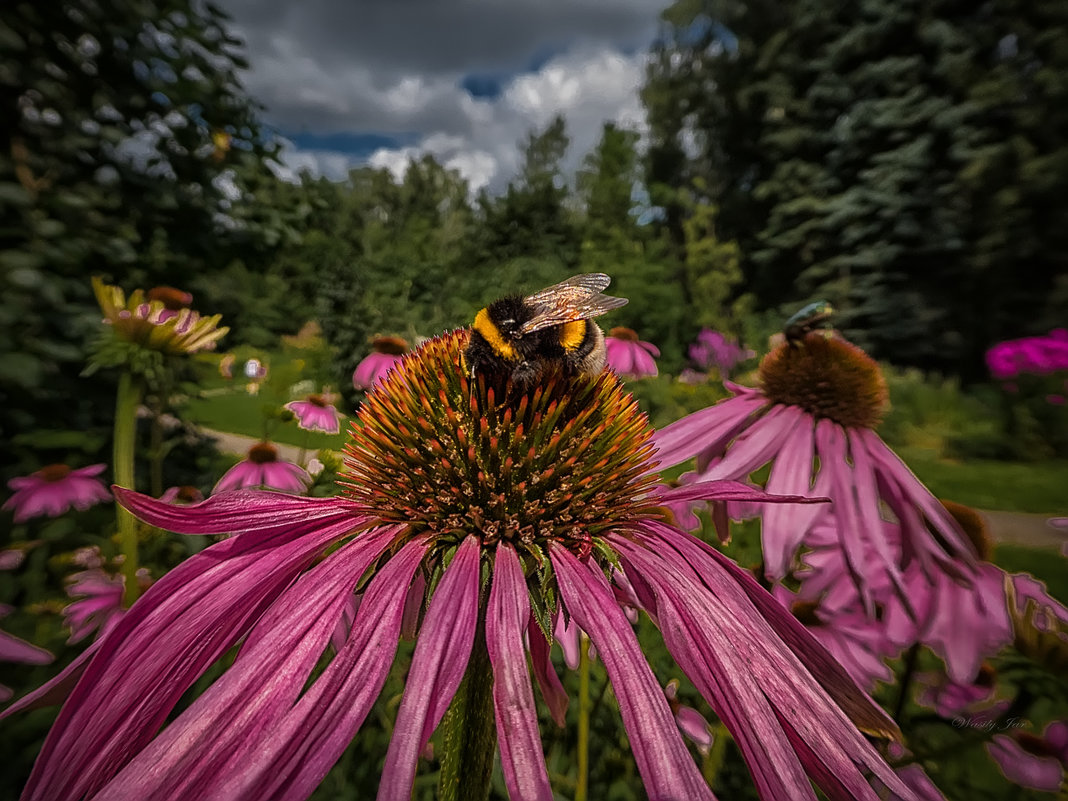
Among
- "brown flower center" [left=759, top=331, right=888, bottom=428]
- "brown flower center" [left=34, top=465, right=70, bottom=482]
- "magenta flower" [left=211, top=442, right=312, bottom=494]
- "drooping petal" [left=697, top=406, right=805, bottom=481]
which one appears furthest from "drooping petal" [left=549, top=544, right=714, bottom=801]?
"brown flower center" [left=34, top=465, right=70, bottom=482]

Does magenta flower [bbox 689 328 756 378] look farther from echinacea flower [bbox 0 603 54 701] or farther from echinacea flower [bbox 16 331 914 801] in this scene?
echinacea flower [bbox 0 603 54 701]

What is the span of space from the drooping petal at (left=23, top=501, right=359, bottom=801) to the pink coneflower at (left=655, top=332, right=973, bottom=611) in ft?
2.17

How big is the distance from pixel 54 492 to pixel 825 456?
2.17 m

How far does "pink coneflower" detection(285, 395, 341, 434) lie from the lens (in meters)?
1.88

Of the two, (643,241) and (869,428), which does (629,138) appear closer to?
(643,241)

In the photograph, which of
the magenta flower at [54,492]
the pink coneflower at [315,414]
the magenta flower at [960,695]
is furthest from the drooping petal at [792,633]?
the magenta flower at [54,492]

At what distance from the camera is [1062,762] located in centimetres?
109

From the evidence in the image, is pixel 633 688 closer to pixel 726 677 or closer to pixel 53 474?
pixel 726 677

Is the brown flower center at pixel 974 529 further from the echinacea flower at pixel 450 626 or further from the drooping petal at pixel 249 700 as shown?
the drooping petal at pixel 249 700

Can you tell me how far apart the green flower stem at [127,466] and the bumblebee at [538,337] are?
2.34 ft

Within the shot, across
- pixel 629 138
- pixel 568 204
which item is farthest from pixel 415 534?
pixel 568 204

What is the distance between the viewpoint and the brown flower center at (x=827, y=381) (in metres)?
1.30

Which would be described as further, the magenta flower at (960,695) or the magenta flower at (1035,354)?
the magenta flower at (1035,354)

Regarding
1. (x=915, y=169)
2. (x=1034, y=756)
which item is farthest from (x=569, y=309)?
(x=915, y=169)
